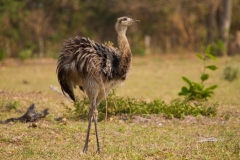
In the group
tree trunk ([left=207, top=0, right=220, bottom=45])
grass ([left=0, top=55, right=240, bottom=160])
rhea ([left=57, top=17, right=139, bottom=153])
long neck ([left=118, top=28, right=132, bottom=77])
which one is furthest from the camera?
tree trunk ([left=207, top=0, right=220, bottom=45])

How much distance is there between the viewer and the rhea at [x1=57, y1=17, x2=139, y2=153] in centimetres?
626

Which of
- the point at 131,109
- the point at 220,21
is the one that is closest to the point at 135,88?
the point at 131,109

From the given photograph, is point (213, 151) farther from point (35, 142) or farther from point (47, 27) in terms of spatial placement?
point (47, 27)

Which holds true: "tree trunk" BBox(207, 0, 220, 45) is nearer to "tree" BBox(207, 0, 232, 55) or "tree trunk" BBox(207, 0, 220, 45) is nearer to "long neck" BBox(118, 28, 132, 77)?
"tree" BBox(207, 0, 232, 55)

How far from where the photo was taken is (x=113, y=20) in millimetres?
30016

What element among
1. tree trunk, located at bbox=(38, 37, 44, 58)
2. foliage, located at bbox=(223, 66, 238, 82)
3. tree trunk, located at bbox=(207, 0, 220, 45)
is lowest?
tree trunk, located at bbox=(38, 37, 44, 58)

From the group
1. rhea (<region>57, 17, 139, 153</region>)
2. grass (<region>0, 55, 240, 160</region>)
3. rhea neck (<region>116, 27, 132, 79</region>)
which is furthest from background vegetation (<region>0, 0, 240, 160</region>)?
rhea neck (<region>116, 27, 132, 79</region>)

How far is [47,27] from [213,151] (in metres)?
23.0

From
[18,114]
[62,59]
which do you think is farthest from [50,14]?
[62,59]

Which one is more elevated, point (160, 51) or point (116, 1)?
point (116, 1)

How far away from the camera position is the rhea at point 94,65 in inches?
→ 246

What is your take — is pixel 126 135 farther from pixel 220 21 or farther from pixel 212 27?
pixel 212 27

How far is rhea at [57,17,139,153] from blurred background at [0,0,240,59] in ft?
55.1

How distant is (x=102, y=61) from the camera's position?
6.32 metres
